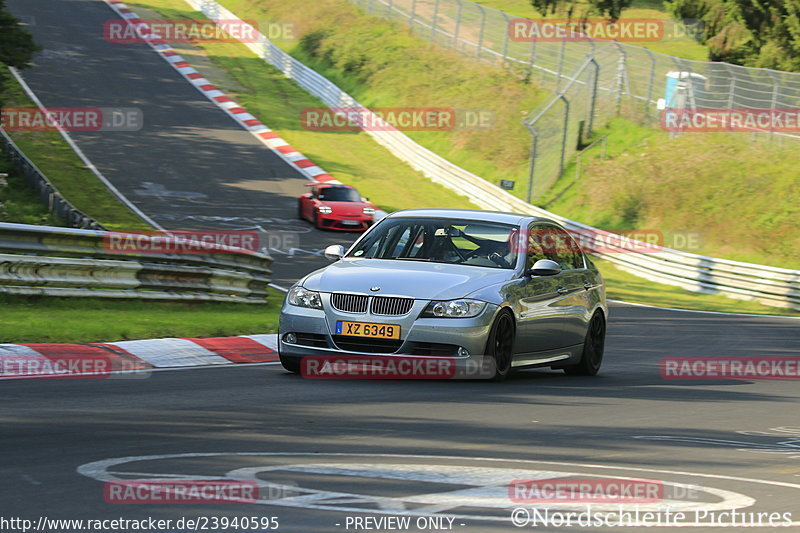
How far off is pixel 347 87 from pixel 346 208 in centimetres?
1855

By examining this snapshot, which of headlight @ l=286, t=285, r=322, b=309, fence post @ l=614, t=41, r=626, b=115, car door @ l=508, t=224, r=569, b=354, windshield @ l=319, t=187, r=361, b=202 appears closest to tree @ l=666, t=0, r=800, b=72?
fence post @ l=614, t=41, r=626, b=115

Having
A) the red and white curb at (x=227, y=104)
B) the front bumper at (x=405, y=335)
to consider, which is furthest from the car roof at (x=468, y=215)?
the red and white curb at (x=227, y=104)

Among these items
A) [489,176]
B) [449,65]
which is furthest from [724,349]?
[449,65]

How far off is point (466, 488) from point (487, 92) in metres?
38.8

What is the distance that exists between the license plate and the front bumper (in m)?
0.03

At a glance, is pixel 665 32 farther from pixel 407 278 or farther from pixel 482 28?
pixel 407 278

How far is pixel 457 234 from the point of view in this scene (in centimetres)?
1100

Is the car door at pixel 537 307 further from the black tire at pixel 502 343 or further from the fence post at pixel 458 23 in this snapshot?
the fence post at pixel 458 23

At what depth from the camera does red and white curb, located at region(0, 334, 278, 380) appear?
965 centimetres

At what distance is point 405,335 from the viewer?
981 centimetres
